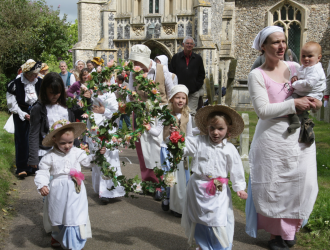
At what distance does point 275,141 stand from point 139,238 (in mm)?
1951

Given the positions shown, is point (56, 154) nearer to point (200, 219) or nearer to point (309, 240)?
point (200, 219)

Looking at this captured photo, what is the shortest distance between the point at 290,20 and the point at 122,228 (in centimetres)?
2610

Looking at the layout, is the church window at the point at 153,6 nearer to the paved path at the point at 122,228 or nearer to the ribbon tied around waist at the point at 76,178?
the paved path at the point at 122,228

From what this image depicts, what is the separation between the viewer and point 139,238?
15.0 feet

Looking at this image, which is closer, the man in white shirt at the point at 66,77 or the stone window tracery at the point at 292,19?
the man in white shirt at the point at 66,77

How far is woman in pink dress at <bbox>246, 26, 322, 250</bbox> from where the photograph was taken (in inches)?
163

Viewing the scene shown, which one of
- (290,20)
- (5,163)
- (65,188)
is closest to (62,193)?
(65,188)

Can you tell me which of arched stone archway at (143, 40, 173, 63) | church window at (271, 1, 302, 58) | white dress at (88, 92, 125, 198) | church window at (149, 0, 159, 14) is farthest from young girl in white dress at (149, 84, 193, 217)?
church window at (271, 1, 302, 58)

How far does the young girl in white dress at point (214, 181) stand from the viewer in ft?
12.4

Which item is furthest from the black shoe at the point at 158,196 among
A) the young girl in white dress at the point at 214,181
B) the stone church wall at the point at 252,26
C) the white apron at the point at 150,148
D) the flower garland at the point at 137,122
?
the stone church wall at the point at 252,26

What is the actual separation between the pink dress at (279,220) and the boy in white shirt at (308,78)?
12 centimetres

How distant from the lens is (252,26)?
28.0 meters

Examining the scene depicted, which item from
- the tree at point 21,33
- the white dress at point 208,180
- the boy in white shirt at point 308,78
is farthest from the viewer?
the tree at point 21,33

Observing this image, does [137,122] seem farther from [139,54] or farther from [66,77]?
[66,77]
